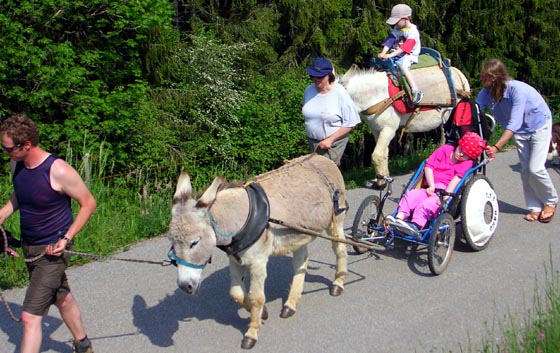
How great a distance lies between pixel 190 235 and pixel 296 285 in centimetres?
150

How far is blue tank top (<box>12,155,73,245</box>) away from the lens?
443 cm

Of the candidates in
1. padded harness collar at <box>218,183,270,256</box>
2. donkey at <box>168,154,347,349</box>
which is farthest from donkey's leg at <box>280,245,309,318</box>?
padded harness collar at <box>218,183,270,256</box>

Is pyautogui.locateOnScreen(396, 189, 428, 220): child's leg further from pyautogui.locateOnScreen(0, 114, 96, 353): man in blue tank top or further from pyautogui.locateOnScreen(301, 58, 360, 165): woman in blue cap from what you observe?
pyautogui.locateOnScreen(0, 114, 96, 353): man in blue tank top

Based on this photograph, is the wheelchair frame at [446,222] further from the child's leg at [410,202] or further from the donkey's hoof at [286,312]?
the donkey's hoof at [286,312]

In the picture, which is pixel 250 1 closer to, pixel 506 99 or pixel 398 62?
pixel 398 62

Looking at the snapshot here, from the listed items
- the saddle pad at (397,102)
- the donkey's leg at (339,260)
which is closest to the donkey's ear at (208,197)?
the donkey's leg at (339,260)

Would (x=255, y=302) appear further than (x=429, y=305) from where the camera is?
No

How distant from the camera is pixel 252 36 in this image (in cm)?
1245

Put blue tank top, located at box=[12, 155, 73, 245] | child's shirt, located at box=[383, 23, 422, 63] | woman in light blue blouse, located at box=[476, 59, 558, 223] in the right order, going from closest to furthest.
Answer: blue tank top, located at box=[12, 155, 73, 245] < woman in light blue blouse, located at box=[476, 59, 558, 223] < child's shirt, located at box=[383, 23, 422, 63]

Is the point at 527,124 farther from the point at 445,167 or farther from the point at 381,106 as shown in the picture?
A: the point at 381,106

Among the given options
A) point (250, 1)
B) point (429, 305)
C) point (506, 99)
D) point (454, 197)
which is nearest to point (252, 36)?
point (250, 1)

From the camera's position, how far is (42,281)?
14.8 ft

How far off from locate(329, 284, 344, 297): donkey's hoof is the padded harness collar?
1.41m

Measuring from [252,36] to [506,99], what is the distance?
241 inches
